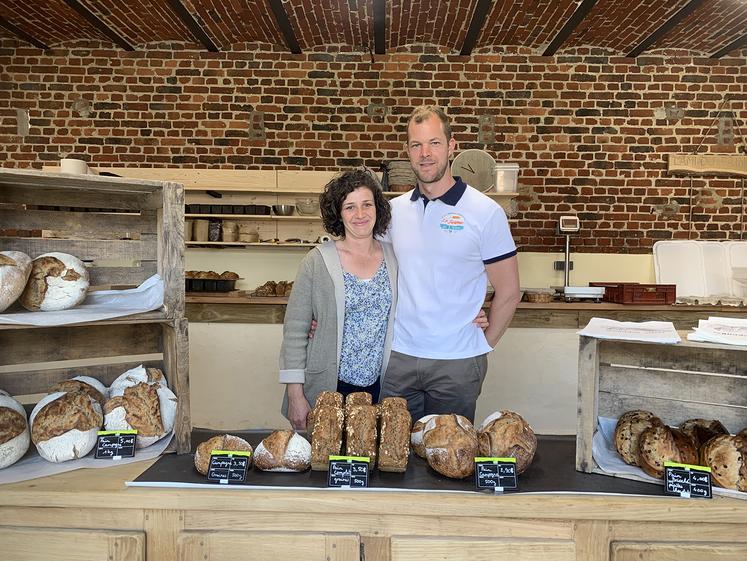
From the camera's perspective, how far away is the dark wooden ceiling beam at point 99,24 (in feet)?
15.0

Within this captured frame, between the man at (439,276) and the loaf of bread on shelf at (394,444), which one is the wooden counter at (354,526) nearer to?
the loaf of bread on shelf at (394,444)

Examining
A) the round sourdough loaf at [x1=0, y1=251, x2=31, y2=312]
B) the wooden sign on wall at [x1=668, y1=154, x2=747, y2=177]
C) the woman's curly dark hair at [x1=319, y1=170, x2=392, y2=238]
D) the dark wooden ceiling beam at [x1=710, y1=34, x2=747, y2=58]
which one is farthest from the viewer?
the wooden sign on wall at [x1=668, y1=154, x2=747, y2=177]

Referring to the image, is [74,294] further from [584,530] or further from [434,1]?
[434,1]

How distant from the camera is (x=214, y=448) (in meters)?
1.34

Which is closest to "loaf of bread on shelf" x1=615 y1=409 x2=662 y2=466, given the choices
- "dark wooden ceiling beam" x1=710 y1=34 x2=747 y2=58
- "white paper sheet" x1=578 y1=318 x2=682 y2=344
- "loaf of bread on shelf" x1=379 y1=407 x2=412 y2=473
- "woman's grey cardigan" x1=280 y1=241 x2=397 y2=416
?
"white paper sheet" x1=578 y1=318 x2=682 y2=344

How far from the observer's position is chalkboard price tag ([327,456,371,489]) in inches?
49.2

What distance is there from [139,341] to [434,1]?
3.95 m

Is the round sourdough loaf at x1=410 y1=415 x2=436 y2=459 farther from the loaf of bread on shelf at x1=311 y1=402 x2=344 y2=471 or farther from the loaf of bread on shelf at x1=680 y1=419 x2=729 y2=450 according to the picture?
the loaf of bread on shelf at x1=680 y1=419 x2=729 y2=450

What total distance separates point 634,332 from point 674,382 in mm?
354

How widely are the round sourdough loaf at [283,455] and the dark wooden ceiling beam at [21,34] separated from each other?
213 inches

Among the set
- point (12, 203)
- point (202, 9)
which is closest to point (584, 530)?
point (12, 203)

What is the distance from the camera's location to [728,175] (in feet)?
18.2

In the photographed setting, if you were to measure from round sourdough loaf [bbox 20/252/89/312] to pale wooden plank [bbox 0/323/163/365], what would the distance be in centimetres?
20

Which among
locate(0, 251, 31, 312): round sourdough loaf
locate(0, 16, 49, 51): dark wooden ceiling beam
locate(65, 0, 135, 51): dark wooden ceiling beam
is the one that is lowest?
locate(0, 251, 31, 312): round sourdough loaf
